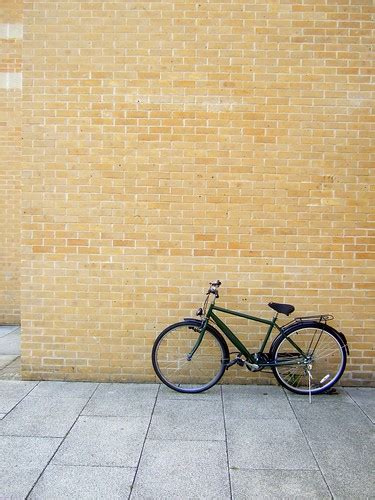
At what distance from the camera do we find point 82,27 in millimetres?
4867

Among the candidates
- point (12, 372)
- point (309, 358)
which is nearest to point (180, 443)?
point (309, 358)

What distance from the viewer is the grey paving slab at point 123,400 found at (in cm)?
417

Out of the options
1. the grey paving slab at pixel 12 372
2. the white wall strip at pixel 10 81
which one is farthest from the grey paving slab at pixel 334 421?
the white wall strip at pixel 10 81

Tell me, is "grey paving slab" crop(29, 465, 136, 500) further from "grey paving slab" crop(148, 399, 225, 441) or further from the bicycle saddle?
the bicycle saddle

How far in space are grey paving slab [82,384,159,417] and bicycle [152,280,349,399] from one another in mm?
242

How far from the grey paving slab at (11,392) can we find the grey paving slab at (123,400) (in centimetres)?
71

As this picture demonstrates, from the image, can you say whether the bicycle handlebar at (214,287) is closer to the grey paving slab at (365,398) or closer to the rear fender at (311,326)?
the rear fender at (311,326)

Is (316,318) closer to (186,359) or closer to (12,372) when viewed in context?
(186,359)

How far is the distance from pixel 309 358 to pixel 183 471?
77.0 inches

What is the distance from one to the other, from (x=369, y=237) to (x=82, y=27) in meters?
3.73

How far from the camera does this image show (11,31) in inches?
291

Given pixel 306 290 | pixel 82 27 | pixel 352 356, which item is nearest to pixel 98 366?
pixel 306 290

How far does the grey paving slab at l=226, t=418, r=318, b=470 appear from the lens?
3332mm

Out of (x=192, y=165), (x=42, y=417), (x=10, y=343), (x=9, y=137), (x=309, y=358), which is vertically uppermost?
(x=9, y=137)
